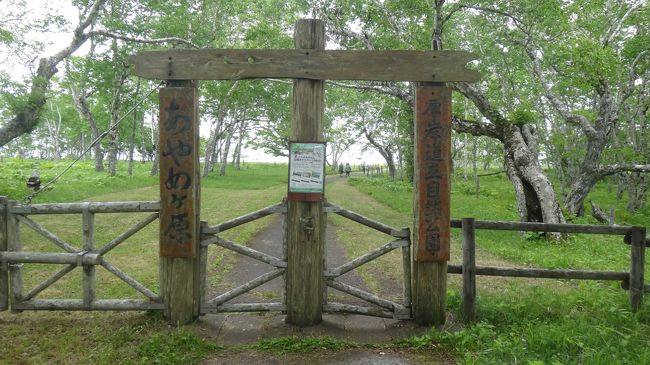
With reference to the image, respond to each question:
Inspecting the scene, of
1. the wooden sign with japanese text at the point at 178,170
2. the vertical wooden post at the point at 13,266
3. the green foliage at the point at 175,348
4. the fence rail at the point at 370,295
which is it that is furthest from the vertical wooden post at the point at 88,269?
the fence rail at the point at 370,295

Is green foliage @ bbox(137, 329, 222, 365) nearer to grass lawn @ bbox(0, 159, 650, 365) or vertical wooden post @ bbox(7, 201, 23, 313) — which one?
grass lawn @ bbox(0, 159, 650, 365)

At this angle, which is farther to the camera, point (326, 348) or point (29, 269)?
point (29, 269)

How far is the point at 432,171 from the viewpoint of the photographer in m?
5.00

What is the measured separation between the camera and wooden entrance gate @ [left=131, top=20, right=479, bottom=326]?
15.9 feet

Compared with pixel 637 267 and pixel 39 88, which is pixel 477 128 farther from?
pixel 39 88

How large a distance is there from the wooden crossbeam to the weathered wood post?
0.89 ft

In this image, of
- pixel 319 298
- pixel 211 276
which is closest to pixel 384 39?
pixel 211 276

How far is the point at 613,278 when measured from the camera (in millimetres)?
5383

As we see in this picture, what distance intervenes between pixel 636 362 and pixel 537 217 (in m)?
8.95

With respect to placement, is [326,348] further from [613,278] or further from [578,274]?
[613,278]

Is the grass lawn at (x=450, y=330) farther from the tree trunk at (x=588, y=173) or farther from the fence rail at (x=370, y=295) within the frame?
the tree trunk at (x=588, y=173)

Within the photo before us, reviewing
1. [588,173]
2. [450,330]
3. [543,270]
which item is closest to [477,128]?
[588,173]

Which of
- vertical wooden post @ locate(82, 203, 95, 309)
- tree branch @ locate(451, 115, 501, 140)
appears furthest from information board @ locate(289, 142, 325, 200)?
tree branch @ locate(451, 115, 501, 140)

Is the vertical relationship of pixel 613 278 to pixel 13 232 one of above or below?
below
